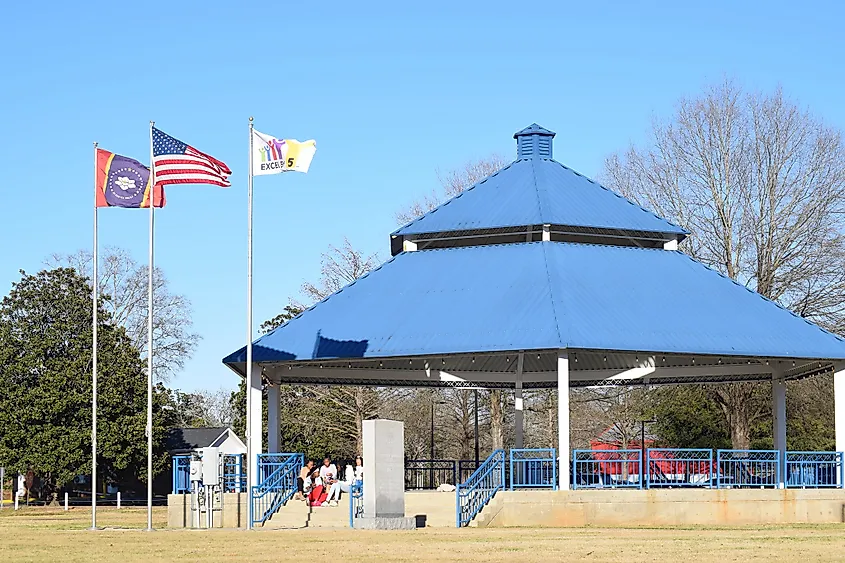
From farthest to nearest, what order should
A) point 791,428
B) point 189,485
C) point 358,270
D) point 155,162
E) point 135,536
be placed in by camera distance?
point 358,270, point 791,428, point 189,485, point 155,162, point 135,536

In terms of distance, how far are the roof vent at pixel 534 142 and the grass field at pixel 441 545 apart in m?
13.4

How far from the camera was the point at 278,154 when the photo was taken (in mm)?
31281

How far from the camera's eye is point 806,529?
1126 inches

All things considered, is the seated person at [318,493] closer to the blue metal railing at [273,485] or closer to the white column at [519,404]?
the blue metal railing at [273,485]

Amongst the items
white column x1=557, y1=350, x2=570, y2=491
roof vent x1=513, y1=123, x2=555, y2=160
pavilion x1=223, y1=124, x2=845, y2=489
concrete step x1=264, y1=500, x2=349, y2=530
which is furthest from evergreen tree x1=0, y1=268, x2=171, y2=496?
white column x1=557, y1=350, x2=570, y2=491

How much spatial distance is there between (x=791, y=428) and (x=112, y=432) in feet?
93.9

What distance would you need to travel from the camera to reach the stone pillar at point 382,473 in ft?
92.1

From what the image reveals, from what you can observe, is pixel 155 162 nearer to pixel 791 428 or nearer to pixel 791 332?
pixel 791 332

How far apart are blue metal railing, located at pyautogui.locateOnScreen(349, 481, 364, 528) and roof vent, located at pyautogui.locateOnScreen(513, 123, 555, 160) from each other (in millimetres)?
11589

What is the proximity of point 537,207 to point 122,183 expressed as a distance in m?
10.1

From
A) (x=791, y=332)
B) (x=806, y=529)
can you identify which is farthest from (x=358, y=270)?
(x=806, y=529)

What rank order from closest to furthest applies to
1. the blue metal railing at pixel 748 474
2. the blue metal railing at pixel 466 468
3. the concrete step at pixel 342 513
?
the concrete step at pixel 342 513 < the blue metal railing at pixel 748 474 < the blue metal railing at pixel 466 468

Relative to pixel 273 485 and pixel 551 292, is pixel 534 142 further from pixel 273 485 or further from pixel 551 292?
pixel 273 485

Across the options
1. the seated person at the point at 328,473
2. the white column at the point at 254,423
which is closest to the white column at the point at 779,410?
the seated person at the point at 328,473
